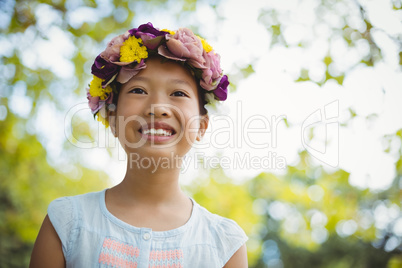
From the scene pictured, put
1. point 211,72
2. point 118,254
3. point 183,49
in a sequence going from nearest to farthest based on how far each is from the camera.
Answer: point 118,254 → point 183,49 → point 211,72

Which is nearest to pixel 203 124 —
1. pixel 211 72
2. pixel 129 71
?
pixel 211 72

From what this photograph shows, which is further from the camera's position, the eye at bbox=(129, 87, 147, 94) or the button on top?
the eye at bbox=(129, 87, 147, 94)

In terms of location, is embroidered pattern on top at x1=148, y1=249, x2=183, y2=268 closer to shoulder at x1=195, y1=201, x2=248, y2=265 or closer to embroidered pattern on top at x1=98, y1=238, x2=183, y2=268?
embroidered pattern on top at x1=98, y1=238, x2=183, y2=268

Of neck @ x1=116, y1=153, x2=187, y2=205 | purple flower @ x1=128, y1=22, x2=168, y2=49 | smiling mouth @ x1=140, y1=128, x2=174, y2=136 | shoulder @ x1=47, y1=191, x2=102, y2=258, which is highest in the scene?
purple flower @ x1=128, y1=22, x2=168, y2=49

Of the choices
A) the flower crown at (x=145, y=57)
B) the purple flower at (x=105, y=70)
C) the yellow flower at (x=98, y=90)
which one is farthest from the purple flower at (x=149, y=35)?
the yellow flower at (x=98, y=90)

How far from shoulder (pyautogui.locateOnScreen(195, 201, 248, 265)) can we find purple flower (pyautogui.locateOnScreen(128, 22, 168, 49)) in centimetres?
94

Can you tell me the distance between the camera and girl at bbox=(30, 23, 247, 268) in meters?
1.81

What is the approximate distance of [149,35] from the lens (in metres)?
1.98

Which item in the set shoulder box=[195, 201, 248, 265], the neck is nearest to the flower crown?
the neck

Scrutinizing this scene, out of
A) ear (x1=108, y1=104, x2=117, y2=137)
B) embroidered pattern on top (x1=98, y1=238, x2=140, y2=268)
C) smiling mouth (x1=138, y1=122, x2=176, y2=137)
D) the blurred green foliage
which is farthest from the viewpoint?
the blurred green foliage

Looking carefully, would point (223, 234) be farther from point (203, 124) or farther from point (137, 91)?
point (137, 91)

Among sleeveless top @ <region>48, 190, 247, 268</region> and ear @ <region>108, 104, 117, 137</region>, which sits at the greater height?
ear @ <region>108, 104, 117, 137</region>

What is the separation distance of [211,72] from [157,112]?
41 cm

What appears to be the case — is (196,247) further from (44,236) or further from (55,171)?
(55,171)
